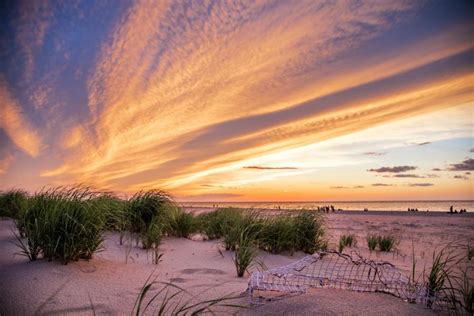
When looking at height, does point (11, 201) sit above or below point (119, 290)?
above

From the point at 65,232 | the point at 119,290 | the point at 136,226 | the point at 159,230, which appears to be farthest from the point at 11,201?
the point at 119,290

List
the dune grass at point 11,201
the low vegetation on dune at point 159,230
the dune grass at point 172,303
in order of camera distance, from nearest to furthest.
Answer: the dune grass at point 172,303
the low vegetation on dune at point 159,230
the dune grass at point 11,201

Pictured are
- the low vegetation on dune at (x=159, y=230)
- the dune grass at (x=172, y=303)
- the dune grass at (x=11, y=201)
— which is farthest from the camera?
the dune grass at (x=11, y=201)

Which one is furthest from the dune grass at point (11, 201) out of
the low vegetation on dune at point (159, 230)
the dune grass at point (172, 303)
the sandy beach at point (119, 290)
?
the dune grass at point (172, 303)

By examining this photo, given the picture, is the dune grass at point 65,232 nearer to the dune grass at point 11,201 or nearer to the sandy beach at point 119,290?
the sandy beach at point 119,290

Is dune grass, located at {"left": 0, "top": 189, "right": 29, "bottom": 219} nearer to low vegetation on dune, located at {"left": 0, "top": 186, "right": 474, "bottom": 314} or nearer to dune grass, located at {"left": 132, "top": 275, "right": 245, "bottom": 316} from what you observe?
low vegetation on dune, located at {"left": 0, "top": 186, "right": 474, "bottom": 314}

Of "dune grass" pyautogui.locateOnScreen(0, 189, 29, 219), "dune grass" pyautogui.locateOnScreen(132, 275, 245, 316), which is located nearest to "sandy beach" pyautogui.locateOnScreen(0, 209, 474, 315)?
"dune grass" pyautogui.locateOnScreen(132, 275, 245, 316)

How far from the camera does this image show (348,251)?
7.78 metres

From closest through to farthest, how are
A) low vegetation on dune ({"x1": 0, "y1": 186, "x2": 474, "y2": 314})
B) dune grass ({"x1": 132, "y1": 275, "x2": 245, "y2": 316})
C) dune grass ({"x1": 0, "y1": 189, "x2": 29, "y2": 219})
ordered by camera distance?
1. dune grass ({"x1": 132, "y1": 275, "x2": 245, "y2": 316})
2. low vegetation on dune ({"x1": 0, "y1": 186, "x2": 474, "y2": 314})
3. dune grass ({"x1": 0, "y1": 189, "x2": 29, "y2": 219})

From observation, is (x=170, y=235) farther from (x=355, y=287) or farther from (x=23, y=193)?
(x=23, y=193)

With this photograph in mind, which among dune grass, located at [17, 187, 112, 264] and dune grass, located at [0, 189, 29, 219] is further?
dune grass, located at [0, 189, 29, 219]

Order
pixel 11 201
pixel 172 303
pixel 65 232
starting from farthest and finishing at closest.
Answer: pixel 11 201 < pixel 65 232 < pixel 172 303

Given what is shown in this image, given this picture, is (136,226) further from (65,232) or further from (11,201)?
(11,201)

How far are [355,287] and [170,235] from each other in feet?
15.4
